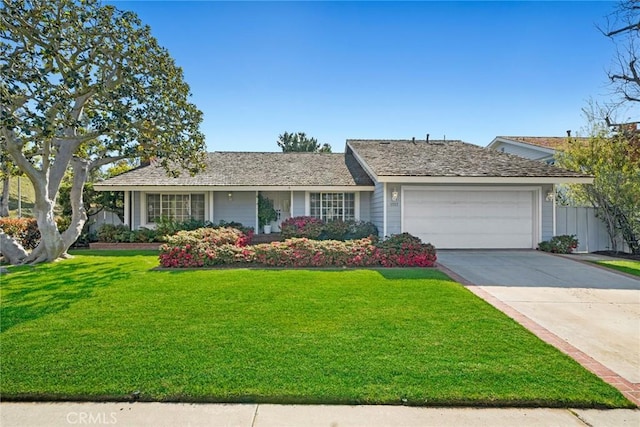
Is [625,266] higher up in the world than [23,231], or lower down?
lower down

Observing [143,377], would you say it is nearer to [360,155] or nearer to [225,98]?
[360,155]

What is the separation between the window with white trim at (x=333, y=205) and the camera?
14797 mm

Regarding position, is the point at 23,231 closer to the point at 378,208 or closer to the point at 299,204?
the point at 299,204

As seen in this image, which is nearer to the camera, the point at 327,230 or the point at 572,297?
Answer: the point at 572,297

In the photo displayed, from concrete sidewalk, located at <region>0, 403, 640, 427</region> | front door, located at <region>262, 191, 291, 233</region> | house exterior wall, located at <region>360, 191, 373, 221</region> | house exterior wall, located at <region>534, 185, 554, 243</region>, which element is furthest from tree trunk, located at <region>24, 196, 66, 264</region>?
house exterior wall, located at <region>534, 185, 554, 243</region>

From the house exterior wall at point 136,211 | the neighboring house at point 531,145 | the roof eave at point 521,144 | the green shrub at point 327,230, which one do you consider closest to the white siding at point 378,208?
the green shrub at point 327,230

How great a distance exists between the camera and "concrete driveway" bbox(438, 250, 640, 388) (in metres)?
→ 4.11

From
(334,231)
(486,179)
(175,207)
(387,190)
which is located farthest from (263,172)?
(486,179)

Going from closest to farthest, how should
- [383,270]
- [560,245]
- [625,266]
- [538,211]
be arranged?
[383,270] < [625,266] < [560,245] < [538,211]

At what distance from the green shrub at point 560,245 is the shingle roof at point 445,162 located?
7.29 feet

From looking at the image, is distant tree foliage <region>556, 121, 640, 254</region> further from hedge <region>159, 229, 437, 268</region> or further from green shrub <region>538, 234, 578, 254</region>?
hedge <region>159, 229, 437, 268</region>

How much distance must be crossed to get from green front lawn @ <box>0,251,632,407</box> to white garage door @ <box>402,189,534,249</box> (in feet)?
18.9

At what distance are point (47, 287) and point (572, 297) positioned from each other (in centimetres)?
1049

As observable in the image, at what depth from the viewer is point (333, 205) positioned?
1484 centimetres
